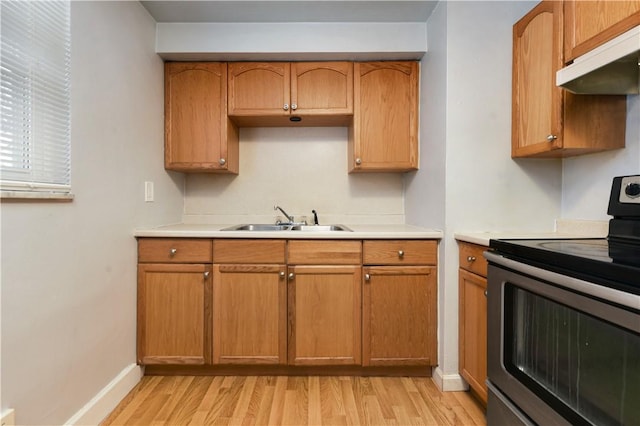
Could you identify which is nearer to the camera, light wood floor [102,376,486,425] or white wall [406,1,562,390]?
light wood floor [102,376,486,425]

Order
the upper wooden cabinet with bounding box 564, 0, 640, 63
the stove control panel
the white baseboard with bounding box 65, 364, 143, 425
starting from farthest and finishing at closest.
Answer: the white baseboard with bounding box 65, 364, 143, 425, the stove control panel, the upper wooden cabinet with bounding box 564, 0, 640, 63

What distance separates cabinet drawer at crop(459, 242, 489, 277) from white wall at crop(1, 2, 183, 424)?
1834mm

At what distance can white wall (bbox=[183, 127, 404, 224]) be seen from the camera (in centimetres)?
255

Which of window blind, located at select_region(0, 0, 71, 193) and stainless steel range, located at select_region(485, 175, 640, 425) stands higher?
window blind, located at select_region(0, 0, 71, 193)

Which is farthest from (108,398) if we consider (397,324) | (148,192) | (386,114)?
(386,114)

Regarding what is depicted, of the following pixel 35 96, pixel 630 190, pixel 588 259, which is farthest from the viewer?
pixel 630 190

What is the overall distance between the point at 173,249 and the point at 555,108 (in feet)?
6.83

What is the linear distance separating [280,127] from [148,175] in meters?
1.02

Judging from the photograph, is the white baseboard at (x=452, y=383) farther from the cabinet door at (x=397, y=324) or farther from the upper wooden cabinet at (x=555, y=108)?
the upper wooden cabinet at (x=555, y=108)

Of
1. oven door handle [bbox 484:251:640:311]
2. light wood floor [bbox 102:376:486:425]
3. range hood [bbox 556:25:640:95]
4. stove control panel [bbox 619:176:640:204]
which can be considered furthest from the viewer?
light wood floor [bbox 102:376:486:425]

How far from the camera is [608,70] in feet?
4.05

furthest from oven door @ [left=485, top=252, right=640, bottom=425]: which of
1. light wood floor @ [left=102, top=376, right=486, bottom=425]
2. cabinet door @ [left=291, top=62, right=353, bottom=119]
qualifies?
cabinet door @ [left=291, top=62, right=353, bottom=119]

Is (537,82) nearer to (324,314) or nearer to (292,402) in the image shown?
(324,314)

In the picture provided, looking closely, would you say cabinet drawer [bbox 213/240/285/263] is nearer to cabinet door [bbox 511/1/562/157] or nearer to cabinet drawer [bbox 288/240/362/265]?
cabinet drawer [bbox 288/240/362/265]
